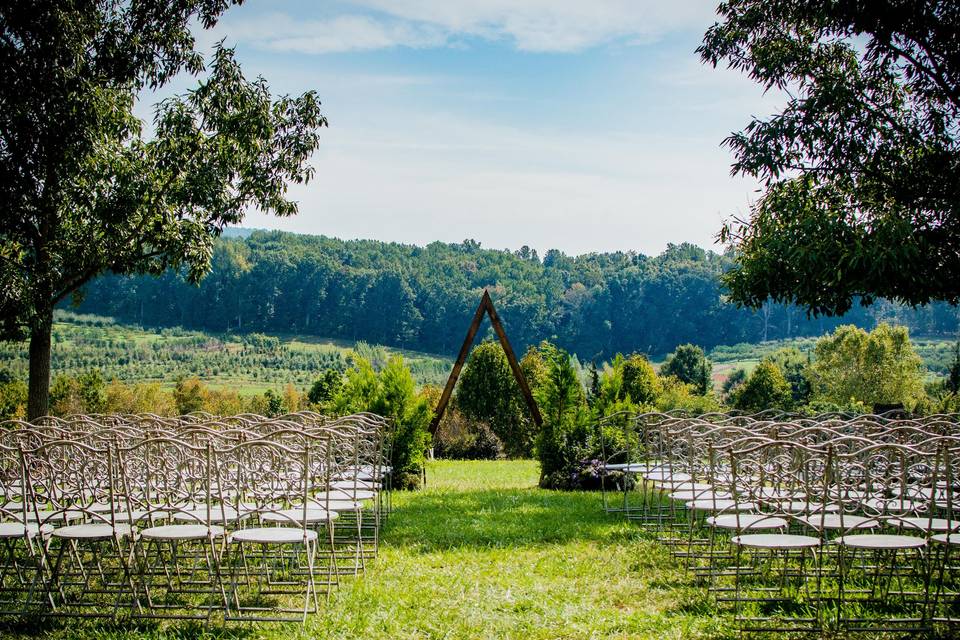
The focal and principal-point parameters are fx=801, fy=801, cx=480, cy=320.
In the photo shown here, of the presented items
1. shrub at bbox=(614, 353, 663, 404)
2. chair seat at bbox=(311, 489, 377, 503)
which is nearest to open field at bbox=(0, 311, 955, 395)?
shrub at bbox=(614, 353, 663, 404)

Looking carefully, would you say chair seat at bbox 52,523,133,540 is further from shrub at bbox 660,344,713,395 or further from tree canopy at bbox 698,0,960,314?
shrub at bbox 660,344,713,395

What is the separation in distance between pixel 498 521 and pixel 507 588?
9.37ft

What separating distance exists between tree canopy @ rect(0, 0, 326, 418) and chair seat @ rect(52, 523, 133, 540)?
4.66m

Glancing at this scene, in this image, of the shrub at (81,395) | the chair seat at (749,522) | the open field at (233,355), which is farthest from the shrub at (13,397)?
the open field at (233,355)

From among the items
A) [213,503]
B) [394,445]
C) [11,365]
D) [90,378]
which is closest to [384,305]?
[11,365]

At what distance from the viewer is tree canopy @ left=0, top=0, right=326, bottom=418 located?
9.02m

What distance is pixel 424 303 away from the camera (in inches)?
2159

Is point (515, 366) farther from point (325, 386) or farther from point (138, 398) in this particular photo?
point (138, 398)

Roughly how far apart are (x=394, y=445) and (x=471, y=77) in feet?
26.3

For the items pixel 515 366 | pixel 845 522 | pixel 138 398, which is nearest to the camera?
pixel 845 522

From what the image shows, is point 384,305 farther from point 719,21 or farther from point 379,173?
point 719,21

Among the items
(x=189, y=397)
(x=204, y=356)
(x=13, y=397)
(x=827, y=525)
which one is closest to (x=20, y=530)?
(x=827, y=525)

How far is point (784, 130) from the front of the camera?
10227 mm

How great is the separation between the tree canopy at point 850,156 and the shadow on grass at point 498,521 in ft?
12.5
